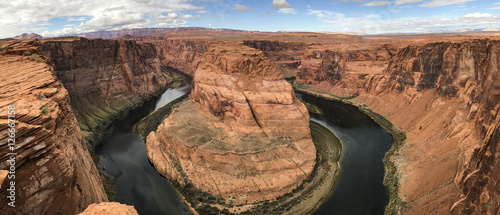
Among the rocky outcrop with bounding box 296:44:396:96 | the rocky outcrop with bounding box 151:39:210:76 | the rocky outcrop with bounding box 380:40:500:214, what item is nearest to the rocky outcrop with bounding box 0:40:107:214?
the rocky outcrop with bounding box 380:40:500:214

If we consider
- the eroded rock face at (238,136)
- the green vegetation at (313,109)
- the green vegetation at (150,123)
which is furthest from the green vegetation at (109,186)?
the green vegetation at (313,109)

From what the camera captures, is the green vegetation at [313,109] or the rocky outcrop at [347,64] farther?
the rocky outcrop at [347,64]

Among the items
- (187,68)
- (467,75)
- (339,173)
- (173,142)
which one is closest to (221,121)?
(173,142)

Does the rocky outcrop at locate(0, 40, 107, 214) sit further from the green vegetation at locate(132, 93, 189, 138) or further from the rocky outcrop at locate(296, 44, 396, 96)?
the rocky outcrop at locate(296, 44, 396, 96)

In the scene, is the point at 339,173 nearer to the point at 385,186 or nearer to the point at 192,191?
the point at 385,186

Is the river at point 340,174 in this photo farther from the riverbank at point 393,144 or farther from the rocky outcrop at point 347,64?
the rocky outcrop at point 347,64

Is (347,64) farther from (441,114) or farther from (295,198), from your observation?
(295,198)

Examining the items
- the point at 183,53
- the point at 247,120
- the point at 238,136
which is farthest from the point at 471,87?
the point at 183,53
